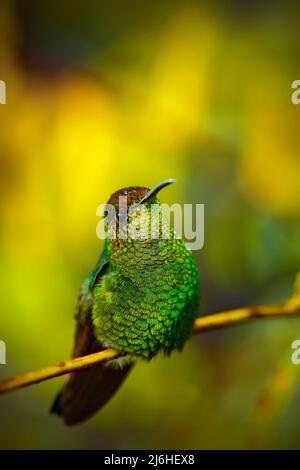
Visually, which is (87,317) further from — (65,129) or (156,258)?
(65,129)

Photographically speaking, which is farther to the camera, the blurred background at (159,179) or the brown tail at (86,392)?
the blurred background at (159,179)

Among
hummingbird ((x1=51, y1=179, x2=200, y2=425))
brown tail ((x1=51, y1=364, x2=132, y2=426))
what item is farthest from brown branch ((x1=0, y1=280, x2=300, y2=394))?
brown tail ((x1=51, y1=364, x2=132, y2=426))

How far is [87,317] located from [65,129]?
1.83 ft

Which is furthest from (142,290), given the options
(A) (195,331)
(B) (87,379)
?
(B) (87,379)

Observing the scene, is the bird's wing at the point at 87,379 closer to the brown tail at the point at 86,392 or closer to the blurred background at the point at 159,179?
the brown tail at the point at 86,392

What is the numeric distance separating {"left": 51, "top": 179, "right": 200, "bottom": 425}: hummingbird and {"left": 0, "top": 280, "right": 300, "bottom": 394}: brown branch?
0.04m

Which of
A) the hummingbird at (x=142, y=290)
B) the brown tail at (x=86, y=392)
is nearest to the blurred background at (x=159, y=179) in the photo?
the brown tail at (x=86, y=392)

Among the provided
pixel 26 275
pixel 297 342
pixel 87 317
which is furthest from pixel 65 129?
pixel 297 342

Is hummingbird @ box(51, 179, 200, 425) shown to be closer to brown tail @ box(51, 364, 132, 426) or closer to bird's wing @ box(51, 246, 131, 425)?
bird's wing @ box(51, 246, 131, 425)

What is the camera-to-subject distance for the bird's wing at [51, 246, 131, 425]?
45.1 inches

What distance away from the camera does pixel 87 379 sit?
4.09 ft

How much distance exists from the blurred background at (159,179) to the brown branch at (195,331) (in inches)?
7.4

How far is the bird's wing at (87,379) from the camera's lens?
1.14 meters

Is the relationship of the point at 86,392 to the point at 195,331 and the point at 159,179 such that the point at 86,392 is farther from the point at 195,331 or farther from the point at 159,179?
the point at 159,179
